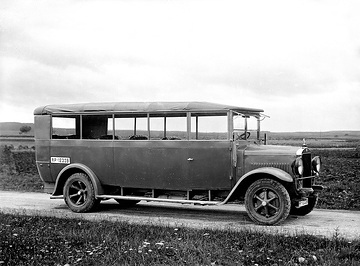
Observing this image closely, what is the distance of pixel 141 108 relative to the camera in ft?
32.2

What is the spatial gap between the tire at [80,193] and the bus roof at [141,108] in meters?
1.50

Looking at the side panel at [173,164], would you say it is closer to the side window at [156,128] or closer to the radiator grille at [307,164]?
the side window at [156,128]

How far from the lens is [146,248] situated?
6551mm

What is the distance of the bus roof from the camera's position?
919cm

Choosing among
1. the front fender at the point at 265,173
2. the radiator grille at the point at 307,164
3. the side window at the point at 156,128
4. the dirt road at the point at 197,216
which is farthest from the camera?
the side window at the point at 156,128

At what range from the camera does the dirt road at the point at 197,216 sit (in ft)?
26.8

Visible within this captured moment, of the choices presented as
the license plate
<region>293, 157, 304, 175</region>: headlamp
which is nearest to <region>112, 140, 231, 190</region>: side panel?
<region>293, 157, 304, 175</region>: headlamp

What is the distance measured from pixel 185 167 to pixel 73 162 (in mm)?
2806

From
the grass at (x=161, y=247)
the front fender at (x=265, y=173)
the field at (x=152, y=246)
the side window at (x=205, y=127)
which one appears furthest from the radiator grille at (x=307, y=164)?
the grass at (x=161, y=247)

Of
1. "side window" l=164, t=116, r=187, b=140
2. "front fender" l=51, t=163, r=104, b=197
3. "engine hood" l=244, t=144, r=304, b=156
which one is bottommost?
"front fender" l=51, t=163, r=104, b=197

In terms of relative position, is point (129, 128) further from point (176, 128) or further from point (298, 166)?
point (298, 166)

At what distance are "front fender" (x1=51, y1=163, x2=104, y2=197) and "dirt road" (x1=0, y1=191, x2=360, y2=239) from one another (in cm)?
47

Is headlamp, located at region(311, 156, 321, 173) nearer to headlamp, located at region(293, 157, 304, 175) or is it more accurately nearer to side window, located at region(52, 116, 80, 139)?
headlamp, located at region(293, 157, 304, 175)

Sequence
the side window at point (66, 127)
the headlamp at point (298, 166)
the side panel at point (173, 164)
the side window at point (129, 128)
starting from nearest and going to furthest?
the headlamp at point (298, 166)
the side panel at point (173, 164)
the side window at point (129, 128)
the side window at point (66, 127)
